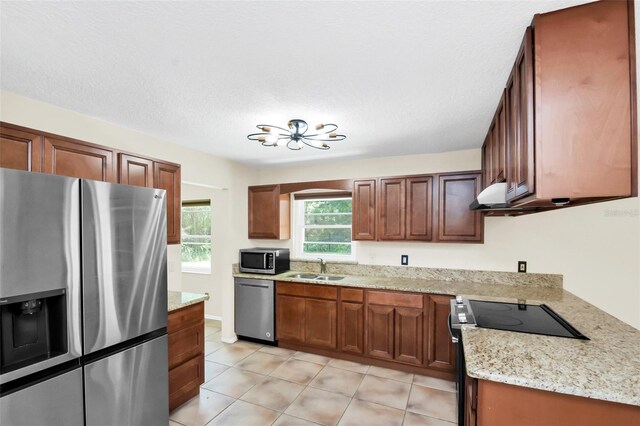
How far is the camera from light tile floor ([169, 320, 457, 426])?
235 centimetres

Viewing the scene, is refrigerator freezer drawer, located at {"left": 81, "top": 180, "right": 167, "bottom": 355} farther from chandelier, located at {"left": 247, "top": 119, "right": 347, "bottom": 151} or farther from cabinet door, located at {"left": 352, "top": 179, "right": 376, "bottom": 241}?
cabinet door, located at {"left": 352, "top": 179, "right": 376, "bottom": 241}

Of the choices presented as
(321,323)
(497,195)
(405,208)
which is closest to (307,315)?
(321,323)

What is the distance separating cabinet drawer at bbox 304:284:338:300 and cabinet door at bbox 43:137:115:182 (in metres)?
2.25

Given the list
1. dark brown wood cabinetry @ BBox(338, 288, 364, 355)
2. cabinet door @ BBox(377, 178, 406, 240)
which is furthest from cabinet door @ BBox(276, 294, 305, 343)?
cabinet door @ BBox(377, 178, 406, 240)

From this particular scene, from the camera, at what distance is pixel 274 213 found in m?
4.07

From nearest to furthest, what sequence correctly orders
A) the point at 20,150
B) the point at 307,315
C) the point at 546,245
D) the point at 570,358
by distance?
the point at 570,358 < the point at 20,150 < the point at 546,245 < the point at 307,315

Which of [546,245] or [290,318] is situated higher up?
[546,245]

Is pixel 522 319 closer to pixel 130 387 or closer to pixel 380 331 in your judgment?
pixel 380 331

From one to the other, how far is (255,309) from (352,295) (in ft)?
4.33

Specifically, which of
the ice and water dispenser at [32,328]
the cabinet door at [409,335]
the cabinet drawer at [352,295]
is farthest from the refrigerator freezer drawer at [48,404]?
the cabinet door at [409,335]

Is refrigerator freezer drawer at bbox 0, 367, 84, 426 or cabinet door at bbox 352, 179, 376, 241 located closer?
refrigerator freezer drawer at bbox 0, 367, 84, 426

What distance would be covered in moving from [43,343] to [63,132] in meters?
1.54

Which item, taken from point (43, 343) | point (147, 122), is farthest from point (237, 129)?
point (43, 343)

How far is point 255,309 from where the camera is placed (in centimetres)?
382
